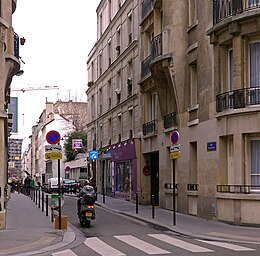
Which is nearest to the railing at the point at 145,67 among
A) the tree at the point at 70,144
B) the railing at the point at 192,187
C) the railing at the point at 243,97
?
the railing at the point at 192,187

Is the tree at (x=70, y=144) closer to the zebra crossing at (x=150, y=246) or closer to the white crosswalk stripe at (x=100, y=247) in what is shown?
the zebra crossing at (x=150, y=246)

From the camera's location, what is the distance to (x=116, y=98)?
3919 centimetres

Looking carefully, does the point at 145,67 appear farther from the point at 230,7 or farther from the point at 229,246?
the point at 229,246

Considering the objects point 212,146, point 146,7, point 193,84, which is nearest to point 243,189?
point 212,146

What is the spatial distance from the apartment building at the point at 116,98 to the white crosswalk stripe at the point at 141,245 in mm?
16092

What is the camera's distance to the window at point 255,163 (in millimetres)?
18375

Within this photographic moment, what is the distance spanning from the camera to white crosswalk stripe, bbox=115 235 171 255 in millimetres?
12844

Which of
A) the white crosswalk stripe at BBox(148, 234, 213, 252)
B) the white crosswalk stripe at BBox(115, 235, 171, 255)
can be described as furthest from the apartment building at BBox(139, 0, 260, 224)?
the white crosswalk stripe at BBox(115, 235, 171, 255)

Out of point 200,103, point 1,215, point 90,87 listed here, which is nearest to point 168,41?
point 200,103

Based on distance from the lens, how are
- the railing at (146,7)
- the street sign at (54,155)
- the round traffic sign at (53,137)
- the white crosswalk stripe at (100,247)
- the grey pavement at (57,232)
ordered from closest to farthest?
1. the white crosswalk stripe at (100,247)
2. the grey pavement at (57,232)
3. the street sign at (54,155)
4. the round traffic sign at (53,137)
5. the railing at (146,7)

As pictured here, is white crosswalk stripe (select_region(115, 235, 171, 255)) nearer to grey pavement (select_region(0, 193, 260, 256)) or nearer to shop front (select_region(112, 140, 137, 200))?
grey pavement (select_region(0, 193, 260, 256))

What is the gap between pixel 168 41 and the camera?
24.3 metres

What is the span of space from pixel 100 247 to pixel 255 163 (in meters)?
7.04

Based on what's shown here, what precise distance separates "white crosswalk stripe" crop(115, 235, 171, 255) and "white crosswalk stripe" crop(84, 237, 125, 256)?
2.13 ft
